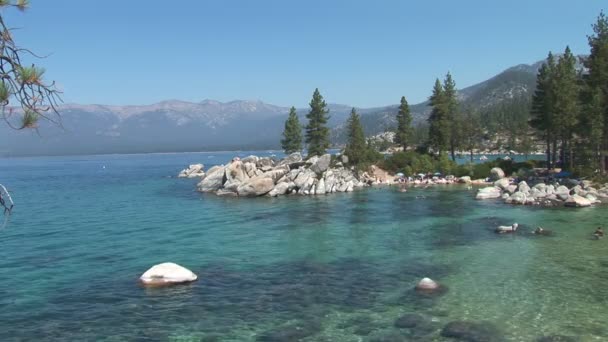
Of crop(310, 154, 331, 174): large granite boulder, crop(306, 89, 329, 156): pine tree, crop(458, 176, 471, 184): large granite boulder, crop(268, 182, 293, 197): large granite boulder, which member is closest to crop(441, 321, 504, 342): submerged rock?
crop(268, 182, 293, 197): large granite boulder

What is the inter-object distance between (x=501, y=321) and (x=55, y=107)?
20.0 meters

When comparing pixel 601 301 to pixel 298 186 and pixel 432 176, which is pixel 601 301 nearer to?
pixel 298 186

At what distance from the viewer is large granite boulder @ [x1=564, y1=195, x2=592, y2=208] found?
53.0 meters

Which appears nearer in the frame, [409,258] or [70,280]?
[70,280]

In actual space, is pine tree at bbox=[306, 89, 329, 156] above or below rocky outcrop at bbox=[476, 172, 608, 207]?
above

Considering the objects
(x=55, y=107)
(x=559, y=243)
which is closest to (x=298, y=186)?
(x=559, y=243)

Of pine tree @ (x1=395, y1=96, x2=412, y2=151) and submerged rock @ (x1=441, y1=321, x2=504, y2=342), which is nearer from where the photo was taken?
submerged rock @ (x1=441, y1=321, x2=504, y2=342)

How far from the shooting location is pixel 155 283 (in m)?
27.1

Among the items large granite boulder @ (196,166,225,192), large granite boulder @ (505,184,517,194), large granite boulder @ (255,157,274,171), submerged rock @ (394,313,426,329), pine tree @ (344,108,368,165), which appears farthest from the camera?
pine tree @ (344,108,368,165)

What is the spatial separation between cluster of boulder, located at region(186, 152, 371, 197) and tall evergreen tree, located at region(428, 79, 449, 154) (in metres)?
21.7

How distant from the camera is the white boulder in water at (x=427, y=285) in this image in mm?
25111

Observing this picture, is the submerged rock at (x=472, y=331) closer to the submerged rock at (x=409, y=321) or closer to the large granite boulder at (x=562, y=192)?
the submerged rock at (x=409, y=321)

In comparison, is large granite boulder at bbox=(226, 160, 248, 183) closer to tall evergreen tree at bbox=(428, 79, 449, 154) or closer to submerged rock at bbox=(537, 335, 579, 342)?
tall evergreen tree at bbox=(428, 79, 449, 154)

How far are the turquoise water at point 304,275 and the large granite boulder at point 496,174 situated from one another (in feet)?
107
